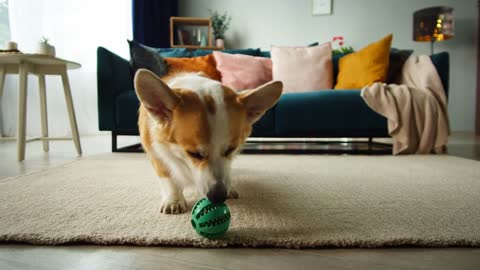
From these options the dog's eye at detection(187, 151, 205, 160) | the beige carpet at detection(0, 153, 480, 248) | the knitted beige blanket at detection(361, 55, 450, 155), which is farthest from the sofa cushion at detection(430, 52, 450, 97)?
the dog's eye at detection(187, 151, 205, 160)

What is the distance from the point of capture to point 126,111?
239 cm

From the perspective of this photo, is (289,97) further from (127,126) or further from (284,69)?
(127,126)

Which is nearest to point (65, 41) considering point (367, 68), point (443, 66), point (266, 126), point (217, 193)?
point (266, 126)

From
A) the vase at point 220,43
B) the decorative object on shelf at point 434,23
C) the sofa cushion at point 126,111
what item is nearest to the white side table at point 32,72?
the sofa cushion at point 126,111

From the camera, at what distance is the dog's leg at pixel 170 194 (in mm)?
1006

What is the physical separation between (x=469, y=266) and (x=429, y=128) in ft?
6.49

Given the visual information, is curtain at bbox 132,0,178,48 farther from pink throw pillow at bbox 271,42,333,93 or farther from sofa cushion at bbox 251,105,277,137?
sofa cushion at bbox 251,105,277,137

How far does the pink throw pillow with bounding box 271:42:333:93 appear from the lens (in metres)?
2.90

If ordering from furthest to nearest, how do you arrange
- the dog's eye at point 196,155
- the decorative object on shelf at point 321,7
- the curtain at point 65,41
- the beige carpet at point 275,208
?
1. the decorative object on shelf at point 321,7
2. the curtain at point 65,41
3. the dog's eye at point 196,155
4. the beige carpet at point 275,208

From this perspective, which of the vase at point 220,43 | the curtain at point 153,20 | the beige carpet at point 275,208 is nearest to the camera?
the beige carpet at point 275,208

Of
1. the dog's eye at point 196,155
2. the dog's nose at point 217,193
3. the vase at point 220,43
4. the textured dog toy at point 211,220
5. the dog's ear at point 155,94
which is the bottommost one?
the textured dog toy at point 211,220

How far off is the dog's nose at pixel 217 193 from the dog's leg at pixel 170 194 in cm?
24

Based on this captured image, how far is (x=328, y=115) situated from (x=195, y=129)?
171cm

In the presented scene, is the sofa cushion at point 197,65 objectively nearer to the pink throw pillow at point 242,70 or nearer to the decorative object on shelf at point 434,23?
the pink throw pillow at point 242,70
